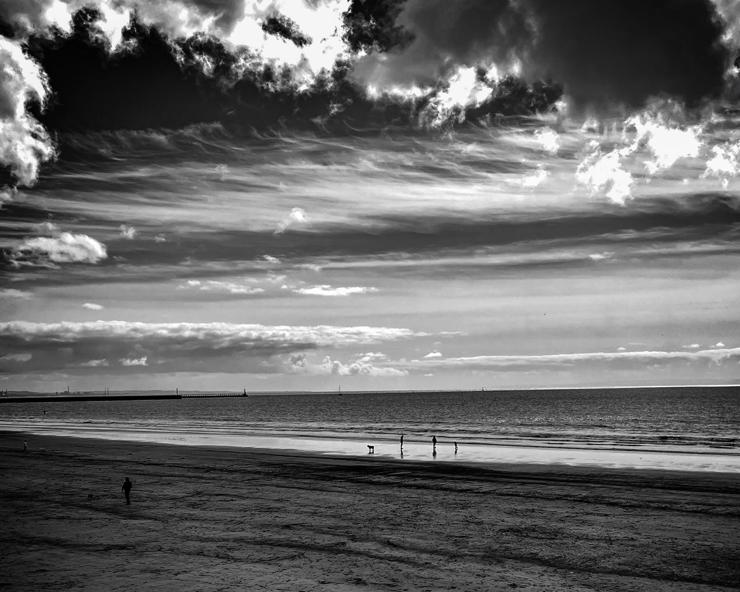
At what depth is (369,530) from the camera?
26.3 metres

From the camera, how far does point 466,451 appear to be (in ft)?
208

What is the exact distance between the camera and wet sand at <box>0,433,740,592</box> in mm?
19828

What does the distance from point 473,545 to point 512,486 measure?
1566 cm

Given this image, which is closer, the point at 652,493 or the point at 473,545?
the point at 473,545

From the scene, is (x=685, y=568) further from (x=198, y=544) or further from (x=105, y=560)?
(x=105, y=560)

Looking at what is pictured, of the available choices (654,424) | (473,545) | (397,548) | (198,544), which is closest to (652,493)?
(473,545)

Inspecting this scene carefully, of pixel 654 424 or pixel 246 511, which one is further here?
pixel 654 424

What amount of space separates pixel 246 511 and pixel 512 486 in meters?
17.6

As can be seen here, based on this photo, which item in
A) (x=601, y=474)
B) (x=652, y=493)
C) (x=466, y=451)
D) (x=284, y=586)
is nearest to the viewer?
(x=284, y=586)

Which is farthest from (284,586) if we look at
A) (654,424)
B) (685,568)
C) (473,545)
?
(654,424)

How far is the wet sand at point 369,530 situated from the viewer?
19.8 m

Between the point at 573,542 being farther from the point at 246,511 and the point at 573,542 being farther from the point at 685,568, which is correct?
the point at 246,511

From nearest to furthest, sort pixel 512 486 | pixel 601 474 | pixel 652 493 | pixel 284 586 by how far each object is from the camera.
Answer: pixel 284 586 → pixel 652 493 → pixel 512 486 → pixel 601 474

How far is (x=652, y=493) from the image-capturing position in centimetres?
3528
